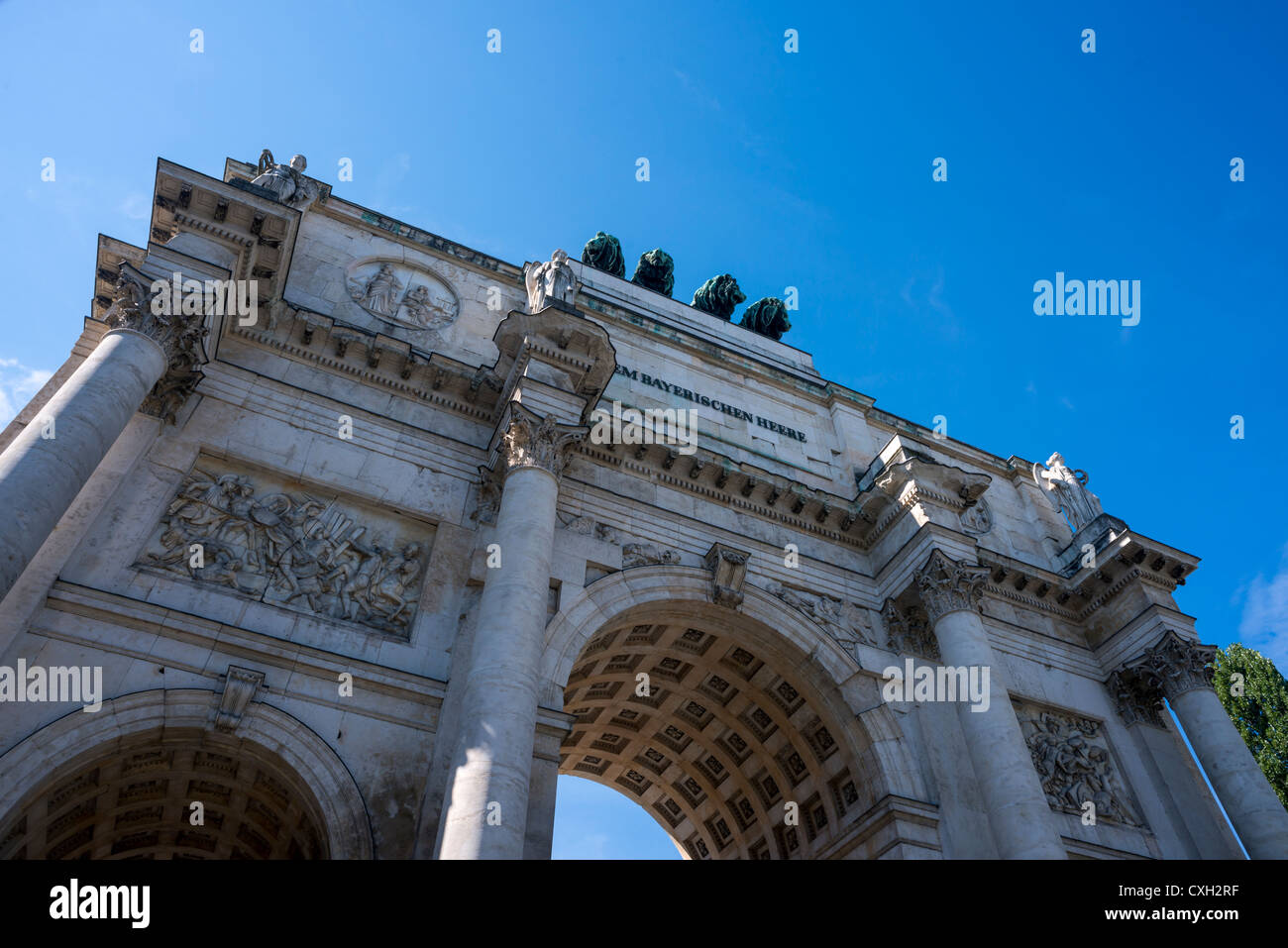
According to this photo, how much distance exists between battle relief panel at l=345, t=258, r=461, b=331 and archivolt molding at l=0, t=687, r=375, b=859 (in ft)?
31.7

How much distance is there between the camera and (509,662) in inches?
460

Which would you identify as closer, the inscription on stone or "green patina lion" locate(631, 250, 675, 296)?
the inscription on stone

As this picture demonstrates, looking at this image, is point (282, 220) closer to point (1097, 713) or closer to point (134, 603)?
point (134, 603)

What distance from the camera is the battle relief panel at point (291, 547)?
12961 millimetres

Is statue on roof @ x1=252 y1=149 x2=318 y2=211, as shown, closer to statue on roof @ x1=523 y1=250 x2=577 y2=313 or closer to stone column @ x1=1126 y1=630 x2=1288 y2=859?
statue on roof @ x1=523 y1=250 x2=577 y2=313

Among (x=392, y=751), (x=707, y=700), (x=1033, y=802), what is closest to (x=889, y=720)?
(x=1033, y=802)

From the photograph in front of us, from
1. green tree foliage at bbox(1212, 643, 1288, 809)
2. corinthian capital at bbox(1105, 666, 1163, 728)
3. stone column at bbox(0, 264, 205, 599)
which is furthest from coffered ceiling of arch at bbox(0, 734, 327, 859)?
green tree foliage at bbox(1212, 643, 1288, 809)

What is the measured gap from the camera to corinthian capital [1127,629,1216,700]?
712 inches

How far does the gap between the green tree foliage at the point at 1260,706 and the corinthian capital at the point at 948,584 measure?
55.3 feet

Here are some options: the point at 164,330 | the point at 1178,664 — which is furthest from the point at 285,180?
the point at 1178,664

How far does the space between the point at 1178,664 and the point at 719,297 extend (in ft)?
54.5

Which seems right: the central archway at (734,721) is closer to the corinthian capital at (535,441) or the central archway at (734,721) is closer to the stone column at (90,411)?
the corinthian capital at (535,441)

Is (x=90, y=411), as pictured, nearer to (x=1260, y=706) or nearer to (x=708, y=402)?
(x=708, y=402)

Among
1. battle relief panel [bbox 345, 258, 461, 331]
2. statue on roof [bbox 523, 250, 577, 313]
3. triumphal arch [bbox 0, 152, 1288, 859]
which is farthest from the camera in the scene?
battle relief panel [bbox 345, 258, 461, 331]
